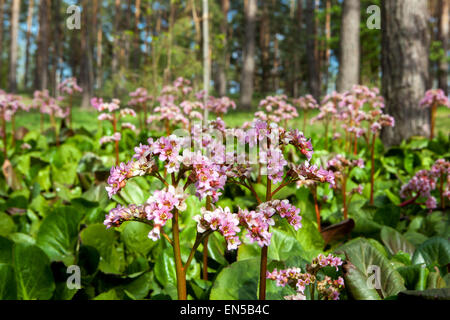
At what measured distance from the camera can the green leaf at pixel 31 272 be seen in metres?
1.42

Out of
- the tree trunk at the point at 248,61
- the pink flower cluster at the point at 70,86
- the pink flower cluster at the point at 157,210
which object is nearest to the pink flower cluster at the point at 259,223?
the pink flower cluster at the point at 157,210

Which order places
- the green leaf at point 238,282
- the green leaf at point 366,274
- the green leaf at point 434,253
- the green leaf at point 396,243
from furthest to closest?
the green leaf at point 396,243
the green leaf at point 434,253
the green leaf at point 238,282
the green leaf at point 366,274

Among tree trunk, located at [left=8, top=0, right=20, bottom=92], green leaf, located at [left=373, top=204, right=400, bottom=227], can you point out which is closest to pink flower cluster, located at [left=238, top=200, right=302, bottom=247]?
green leaf, located at [left=373, top=204, right=400, bottom=227]

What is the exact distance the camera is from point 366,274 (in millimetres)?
1188

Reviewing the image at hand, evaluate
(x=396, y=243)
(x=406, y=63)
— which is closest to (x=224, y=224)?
(x=396, y=243)

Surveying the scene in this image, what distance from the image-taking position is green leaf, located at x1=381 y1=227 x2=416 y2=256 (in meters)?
1.61

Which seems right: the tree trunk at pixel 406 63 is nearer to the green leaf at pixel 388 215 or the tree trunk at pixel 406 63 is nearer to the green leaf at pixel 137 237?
the green leaf at pixel 388 215

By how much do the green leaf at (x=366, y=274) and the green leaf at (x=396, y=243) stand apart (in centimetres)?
39

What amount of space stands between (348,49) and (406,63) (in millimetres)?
3411

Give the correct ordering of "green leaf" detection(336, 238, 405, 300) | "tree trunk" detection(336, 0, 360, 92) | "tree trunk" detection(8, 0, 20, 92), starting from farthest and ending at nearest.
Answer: "tree trunk" detection(8, 0, 20, 92) < "tree trunk" detection(336, 0, 360, 92) < "green leaf" detection(336, 238, 405, 300)

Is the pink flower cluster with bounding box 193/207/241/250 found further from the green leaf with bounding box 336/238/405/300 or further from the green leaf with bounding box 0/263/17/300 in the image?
the green leaf with bounding box 0/263/17/300

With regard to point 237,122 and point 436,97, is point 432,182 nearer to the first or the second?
point 436,97

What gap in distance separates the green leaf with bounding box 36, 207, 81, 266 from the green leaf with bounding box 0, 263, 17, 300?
411 millimetres

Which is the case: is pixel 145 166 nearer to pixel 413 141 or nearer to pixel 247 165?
pixel 247 165
